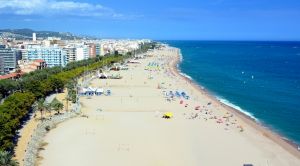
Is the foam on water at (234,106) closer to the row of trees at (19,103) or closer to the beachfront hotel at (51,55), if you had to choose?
the row of trees at (19,103)

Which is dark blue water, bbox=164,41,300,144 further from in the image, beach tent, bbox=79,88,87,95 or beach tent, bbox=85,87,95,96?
beach tent, bbox=79,88,87,95

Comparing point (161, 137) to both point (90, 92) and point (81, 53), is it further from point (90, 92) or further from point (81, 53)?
point (81, 53)

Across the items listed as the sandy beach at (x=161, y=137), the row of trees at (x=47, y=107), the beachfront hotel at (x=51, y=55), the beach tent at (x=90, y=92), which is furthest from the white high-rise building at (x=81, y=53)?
the row of trees at (x=47, y=107)

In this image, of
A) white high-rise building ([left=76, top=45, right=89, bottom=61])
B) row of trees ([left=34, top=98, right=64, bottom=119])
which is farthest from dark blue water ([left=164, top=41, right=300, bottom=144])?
white high-rise building ([left=76, top=45, right=89, bottom=61])

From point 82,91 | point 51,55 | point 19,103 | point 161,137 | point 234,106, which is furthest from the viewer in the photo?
point 51,55

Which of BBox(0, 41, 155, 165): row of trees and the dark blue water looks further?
the dark blue water

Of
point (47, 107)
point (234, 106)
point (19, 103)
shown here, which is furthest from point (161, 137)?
point (234, 106)

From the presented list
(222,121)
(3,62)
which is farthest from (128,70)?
(222,121)

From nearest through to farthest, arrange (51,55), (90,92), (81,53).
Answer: (90,92) < (51,55) < (81,53)
